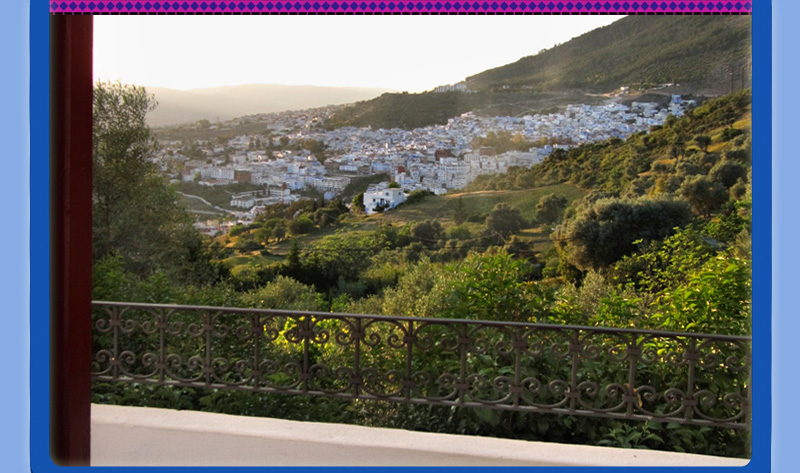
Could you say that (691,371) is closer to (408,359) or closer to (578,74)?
(408,359)

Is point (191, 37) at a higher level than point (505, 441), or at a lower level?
higher

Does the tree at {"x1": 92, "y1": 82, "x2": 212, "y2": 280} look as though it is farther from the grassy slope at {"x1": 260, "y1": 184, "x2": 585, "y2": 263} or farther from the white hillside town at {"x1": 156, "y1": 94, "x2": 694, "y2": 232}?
the grassy slope at {"x1": 260, "y1": 184, "x2": 585, "y2": 263}

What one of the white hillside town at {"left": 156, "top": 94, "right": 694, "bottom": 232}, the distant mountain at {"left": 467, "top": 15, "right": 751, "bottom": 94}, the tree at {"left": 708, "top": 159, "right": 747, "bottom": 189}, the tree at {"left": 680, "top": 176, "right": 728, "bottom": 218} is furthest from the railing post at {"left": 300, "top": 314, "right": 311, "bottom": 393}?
the tree at {"left": 708, "top": 159, "right": 747, "bottom": 189}

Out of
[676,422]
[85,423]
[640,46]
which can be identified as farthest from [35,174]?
[640,46]

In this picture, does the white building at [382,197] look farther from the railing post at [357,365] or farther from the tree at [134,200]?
the railing post at [357,365]

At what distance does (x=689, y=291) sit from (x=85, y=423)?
11.2 ft

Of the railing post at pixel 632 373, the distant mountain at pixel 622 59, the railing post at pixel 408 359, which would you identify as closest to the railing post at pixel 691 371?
the railing post at pixel 632 373

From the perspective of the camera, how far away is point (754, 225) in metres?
3.02

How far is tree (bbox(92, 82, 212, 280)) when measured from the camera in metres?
6.98
